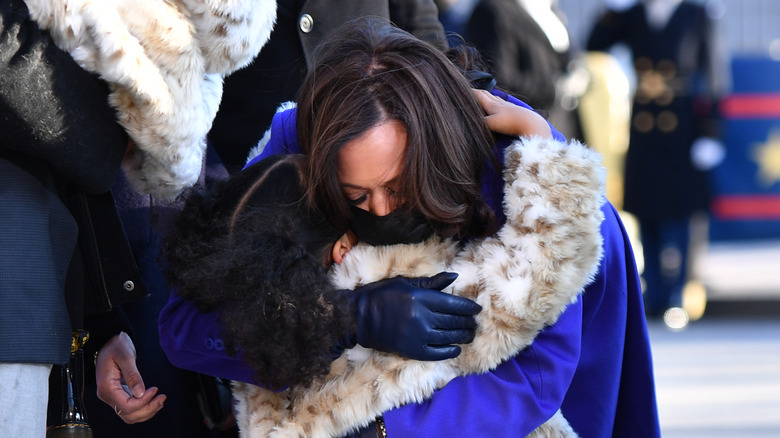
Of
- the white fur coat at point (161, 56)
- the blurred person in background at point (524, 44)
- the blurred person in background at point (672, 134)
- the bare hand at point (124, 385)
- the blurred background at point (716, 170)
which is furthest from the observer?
the blurred person in background at point (672, 134)

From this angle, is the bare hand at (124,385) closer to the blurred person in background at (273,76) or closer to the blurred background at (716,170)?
the blurred person in background at (273,76)

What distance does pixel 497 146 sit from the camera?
1870mm

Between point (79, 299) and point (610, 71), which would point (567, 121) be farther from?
point (79, 299)

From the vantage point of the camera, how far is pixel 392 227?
1794mm

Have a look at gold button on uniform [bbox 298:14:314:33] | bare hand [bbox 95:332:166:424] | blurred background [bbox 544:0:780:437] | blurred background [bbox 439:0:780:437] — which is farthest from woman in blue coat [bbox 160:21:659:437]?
blurred background [bbox 544:0:780:437]

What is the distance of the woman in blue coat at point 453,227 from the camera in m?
1.69

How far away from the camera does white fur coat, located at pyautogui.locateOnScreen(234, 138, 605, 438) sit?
1659mm

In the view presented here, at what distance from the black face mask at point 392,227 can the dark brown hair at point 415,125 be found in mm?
21

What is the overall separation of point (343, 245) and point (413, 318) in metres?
0.29

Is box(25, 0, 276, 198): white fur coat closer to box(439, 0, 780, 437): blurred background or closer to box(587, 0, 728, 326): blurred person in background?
box(439, 0, 780, 437): blurred background

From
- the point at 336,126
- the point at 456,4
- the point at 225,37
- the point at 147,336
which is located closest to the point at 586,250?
the point at 336,126

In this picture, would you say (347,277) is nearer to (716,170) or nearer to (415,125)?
(415,125)

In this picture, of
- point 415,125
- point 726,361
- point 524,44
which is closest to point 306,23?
point 415,125

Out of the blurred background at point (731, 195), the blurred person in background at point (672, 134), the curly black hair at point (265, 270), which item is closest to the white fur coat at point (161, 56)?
the curly black hair at point (265, 270)
